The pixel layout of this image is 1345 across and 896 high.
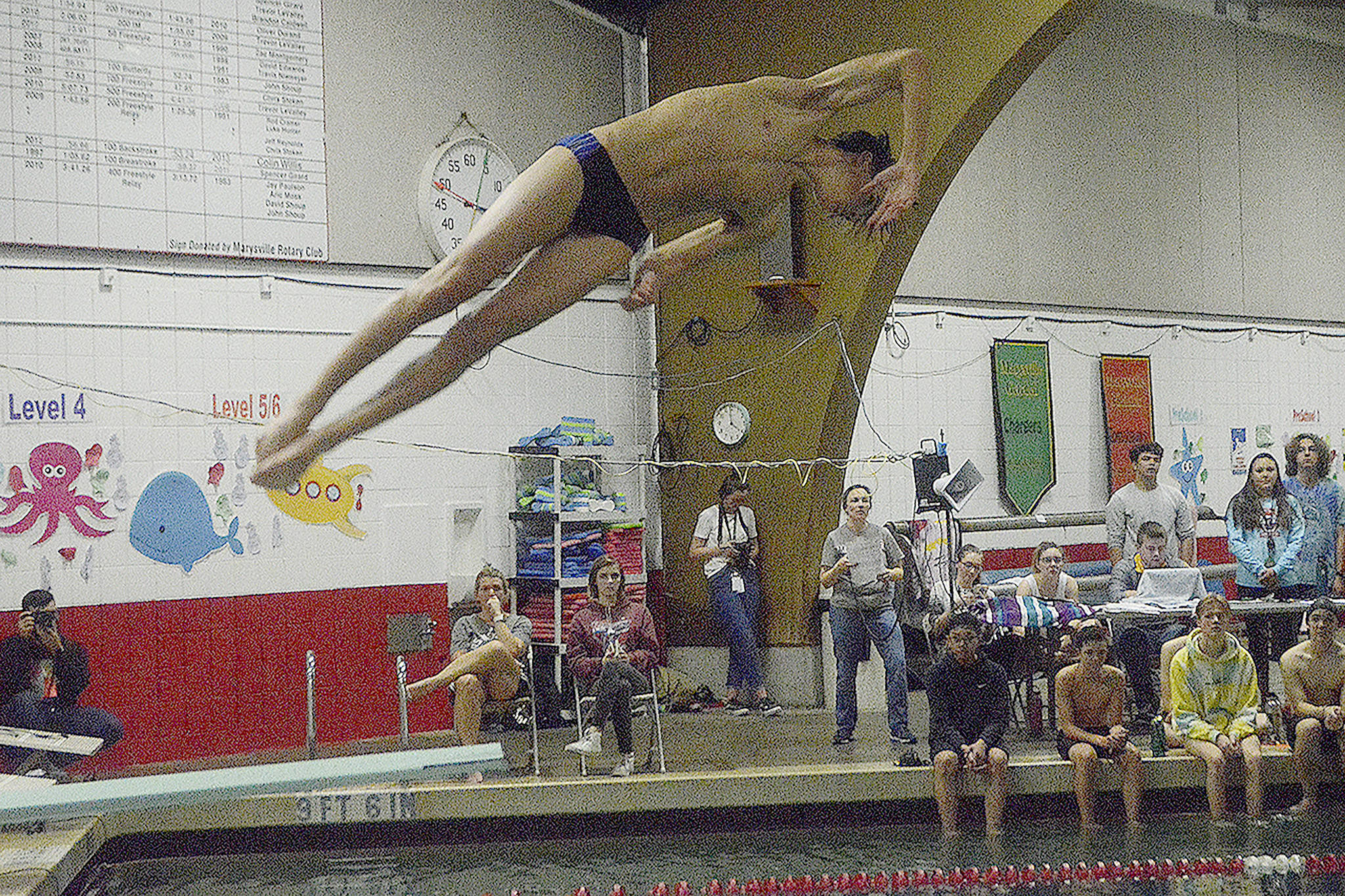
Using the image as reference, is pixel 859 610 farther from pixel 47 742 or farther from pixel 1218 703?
pixel 47 742

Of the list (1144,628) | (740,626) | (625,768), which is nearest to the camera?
(625,768)

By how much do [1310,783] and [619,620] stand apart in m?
3.20

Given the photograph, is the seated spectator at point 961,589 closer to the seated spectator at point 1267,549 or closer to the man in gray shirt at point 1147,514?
the man in gray shirt at point 1147,514

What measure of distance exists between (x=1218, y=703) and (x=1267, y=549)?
992mm

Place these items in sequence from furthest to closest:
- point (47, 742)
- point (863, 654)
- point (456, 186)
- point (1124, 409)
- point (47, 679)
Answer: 1. point (1124, 409)
2. point (456, 186)
3. point (863, 654)
4. point (47, 679)
5. point (47, 742)

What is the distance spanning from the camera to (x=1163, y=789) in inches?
264

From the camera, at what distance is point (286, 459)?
4.05 m

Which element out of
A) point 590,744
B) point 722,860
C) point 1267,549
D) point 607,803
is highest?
point 1267,549

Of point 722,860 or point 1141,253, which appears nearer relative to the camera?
point 722,860

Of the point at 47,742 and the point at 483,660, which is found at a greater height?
the point at 483,660

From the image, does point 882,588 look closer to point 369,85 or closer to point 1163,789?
point 1163,789

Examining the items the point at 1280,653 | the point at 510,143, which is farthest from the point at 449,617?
the point at 1280,653

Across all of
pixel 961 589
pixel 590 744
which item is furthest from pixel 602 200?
pixel 961 589

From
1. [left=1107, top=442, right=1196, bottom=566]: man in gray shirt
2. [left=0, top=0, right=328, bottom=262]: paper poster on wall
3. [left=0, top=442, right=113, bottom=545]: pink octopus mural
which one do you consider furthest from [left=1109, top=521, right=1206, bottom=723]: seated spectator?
[left=0, top=442, right=113, bottom=545]: pink octopus mural
